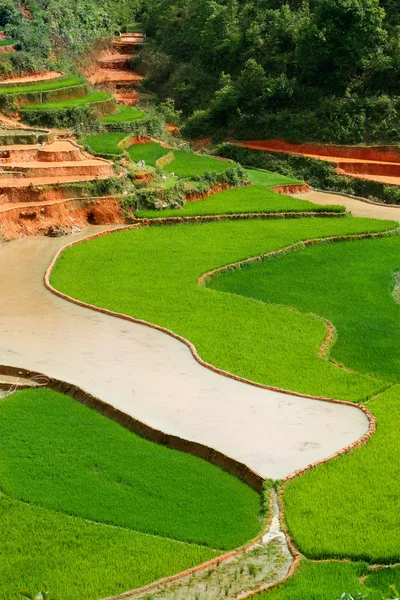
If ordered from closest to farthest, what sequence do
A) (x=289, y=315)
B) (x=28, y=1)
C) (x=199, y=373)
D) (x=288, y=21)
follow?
(x=199, y=373) → (x=289, y=315) → (x=288, y=21) → (x=28, y=1)

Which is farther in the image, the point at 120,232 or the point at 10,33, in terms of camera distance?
the point at 10,33

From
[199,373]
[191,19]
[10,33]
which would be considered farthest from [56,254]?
[191,19]

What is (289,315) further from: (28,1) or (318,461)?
(28,1)

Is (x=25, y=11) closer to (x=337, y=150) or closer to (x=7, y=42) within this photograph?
(x=7, y=42)

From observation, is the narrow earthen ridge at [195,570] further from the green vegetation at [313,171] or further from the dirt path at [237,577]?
the green vegetation at [313,171]

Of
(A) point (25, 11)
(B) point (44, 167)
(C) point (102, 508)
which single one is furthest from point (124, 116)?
(C) point (102, 508)

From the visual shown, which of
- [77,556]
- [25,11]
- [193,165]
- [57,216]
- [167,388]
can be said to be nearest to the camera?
[77,556]
